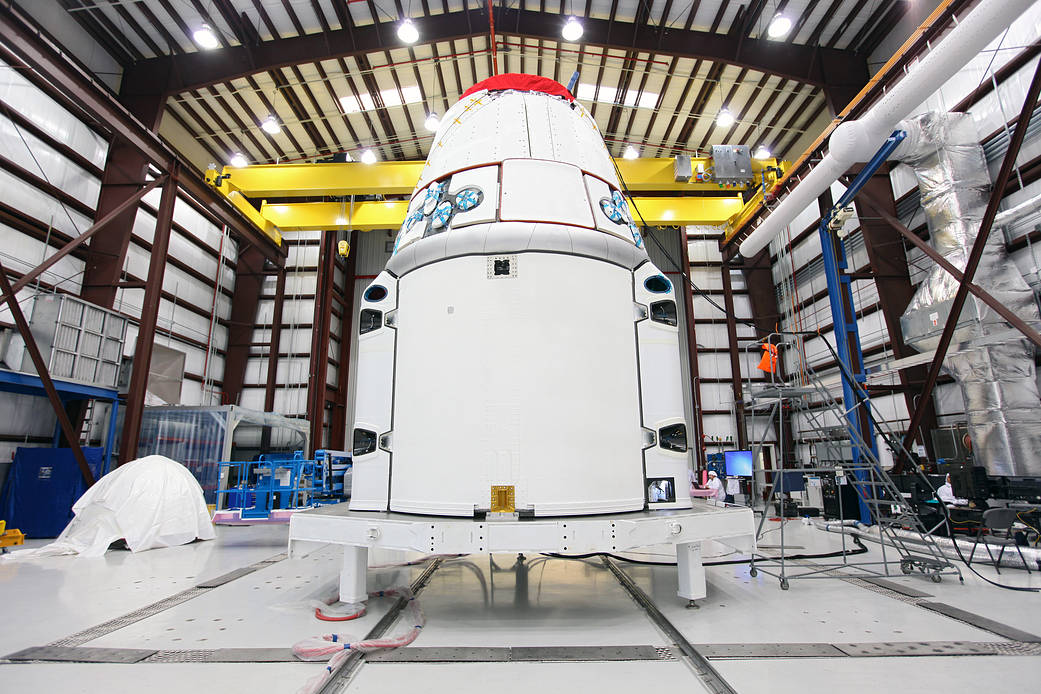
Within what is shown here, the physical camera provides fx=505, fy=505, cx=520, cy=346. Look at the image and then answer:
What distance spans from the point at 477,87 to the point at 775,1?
10.9 meters

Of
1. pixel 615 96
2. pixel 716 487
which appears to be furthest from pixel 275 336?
pixel 716 487

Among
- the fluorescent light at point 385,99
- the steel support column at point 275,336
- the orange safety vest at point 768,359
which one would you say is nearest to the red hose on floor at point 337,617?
the orange safety vest at point 768,359

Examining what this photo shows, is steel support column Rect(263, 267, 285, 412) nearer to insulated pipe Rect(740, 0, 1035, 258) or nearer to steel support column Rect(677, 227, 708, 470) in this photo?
steel support column Rect(677, 227, 708, 470)

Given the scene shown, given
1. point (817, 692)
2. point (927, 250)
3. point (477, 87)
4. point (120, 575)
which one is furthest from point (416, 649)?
point (927, 250)

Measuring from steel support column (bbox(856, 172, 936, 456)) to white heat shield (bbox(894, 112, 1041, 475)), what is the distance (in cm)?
197

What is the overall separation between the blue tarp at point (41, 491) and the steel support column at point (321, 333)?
8.36 meters

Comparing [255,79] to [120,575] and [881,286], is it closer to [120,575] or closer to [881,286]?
[120,575]

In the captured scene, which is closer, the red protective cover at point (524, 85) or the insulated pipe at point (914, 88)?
the insulated pipe at point (914, 88)

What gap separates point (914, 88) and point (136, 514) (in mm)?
12592

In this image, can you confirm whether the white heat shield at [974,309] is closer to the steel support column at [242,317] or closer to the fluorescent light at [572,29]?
the fluorescent light at [572,29]

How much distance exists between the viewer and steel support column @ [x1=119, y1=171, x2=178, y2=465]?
10141 mm

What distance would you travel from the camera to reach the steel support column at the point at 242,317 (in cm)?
1939

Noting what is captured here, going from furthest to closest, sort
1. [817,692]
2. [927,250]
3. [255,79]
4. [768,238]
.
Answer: [255,79] < [768,238] < [927,250] < [817,692]

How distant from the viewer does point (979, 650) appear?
9.96ft
